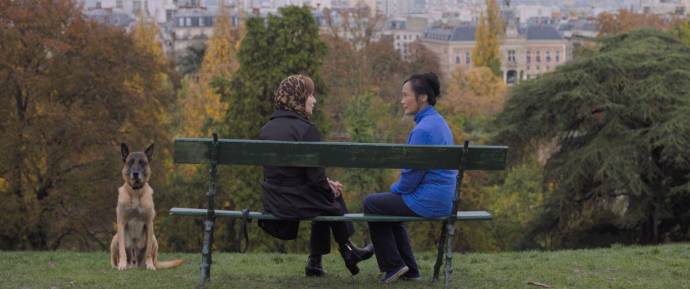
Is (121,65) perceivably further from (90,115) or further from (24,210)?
(24,210)

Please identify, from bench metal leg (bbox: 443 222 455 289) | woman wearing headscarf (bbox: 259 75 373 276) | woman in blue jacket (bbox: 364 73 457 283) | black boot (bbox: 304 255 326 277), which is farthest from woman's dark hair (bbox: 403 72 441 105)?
black boot (bbox: 304 255 326 277)

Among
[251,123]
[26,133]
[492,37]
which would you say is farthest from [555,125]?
[492,37]

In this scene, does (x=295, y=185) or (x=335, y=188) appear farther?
(x=335, y=188)

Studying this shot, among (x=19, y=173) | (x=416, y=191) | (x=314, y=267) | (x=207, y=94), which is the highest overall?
(x=416, y=191)

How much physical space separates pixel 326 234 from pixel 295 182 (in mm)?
827

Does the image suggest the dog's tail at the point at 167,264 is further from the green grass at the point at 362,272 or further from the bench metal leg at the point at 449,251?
the bench metal leg at the point at 449,251

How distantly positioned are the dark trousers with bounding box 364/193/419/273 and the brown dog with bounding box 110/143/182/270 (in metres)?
2.30

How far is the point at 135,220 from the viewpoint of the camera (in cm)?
1039

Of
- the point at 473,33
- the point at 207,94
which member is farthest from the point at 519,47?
the point at 207,94

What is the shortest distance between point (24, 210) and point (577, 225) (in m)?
12.1

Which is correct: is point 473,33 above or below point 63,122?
below

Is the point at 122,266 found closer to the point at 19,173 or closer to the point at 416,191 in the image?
the point at 416,191

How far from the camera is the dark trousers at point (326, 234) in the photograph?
29.7 feet

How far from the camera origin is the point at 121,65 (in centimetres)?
2761
